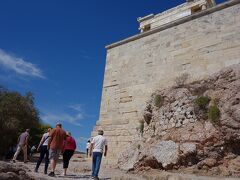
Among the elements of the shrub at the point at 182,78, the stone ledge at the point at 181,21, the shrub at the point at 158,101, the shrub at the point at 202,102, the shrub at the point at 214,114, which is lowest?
the shrub at the point at 214,114

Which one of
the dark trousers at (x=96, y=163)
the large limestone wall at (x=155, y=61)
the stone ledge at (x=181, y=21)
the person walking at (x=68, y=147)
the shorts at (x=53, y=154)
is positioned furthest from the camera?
the stone ledge at (x=181, y=21)

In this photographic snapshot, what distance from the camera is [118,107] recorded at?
13.7m

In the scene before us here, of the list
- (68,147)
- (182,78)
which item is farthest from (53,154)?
(182,78)

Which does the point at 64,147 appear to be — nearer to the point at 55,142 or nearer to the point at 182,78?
the point at 55,142

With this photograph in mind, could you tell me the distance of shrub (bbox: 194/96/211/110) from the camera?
8852 millimetres

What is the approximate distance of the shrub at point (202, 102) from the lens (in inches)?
348

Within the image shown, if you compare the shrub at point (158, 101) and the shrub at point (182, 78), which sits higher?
the shrub at point (182, 78)

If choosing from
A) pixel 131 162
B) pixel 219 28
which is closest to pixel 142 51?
pixel 219 28

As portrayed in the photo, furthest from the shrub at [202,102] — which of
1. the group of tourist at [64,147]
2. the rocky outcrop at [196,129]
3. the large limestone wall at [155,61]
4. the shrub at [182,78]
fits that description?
the group of tourist at [64,147]

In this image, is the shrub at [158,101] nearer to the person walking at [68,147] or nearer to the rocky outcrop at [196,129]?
the rocky outcrop at [196,129]

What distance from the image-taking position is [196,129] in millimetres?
8398

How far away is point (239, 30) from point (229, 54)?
3.14ft

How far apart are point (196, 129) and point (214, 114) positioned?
0.66 metres

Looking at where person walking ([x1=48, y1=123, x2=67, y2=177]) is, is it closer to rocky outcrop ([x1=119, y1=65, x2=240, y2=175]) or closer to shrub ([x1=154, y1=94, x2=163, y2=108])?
rocky outcrop ([x1=119, y1=65, x2=240, y2=175])
